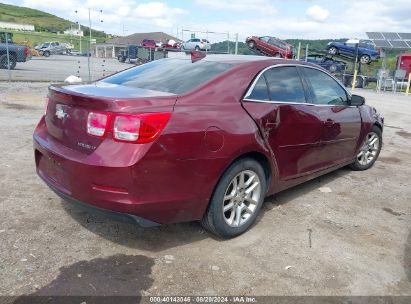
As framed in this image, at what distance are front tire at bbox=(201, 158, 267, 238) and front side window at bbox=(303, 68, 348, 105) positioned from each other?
1318 millimetres

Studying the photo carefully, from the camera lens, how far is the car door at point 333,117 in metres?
4.46

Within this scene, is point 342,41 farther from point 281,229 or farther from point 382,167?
point 281,229

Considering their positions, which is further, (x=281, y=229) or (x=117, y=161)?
(x=281, y=229)

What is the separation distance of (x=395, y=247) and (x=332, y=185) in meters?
1.67

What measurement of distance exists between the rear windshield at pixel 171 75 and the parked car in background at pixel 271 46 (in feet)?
76.9

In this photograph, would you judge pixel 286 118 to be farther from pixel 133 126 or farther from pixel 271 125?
pixel 133 126

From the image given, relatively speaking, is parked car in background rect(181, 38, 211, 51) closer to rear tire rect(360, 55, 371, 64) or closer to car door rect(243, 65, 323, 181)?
rear tire rect(360, 55, 371, 64)

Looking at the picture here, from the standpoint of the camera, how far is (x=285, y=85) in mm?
4031

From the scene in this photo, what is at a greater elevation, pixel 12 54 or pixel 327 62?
pixel 327 62

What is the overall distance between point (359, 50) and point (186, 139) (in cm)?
2690

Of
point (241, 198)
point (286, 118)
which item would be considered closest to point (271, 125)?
point (286, 118)

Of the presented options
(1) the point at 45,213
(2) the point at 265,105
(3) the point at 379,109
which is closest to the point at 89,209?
(1) the point at 45,213

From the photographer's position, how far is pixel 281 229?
382cm

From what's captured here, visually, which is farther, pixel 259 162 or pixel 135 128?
pixel 259 162
